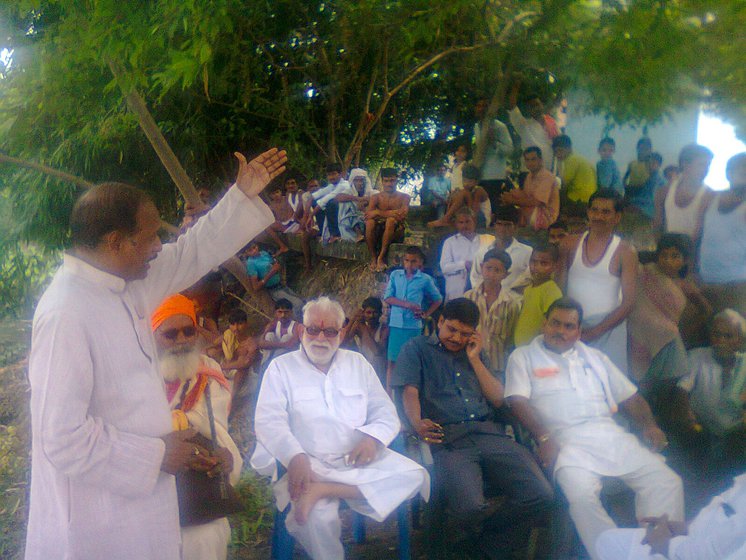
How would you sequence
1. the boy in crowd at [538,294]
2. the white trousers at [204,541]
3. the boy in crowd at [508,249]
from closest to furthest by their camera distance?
1. the white trousers at [204,541]
2. the boy in crowd at [538,294]
3. the boy in crowd at [508,249]

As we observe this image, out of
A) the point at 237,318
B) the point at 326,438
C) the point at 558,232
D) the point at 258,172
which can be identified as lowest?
the point at 326,438

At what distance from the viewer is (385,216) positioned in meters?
6.21

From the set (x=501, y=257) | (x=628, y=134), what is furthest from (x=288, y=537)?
(x=628, y=134)

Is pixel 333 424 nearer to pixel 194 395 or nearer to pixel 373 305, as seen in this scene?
pixel 194 395

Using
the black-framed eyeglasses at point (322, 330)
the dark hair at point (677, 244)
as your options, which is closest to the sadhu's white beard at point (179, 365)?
the black-framed eyeglasses at point (322, 330)

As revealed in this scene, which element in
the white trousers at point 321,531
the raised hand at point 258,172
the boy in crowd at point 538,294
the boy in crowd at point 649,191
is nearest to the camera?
the raised hand at point 258,172

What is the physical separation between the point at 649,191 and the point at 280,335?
295 centimetres

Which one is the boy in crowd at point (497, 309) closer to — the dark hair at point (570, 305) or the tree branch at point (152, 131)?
the dark hair at point (570, 305)

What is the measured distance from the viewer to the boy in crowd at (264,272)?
664 cm

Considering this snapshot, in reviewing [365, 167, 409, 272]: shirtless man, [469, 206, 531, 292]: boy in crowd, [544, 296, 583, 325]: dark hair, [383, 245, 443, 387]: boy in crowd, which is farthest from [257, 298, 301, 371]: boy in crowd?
[544, 296, 583, 325]: dark hair

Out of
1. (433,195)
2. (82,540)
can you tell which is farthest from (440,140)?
(82,540)

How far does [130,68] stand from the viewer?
429cm

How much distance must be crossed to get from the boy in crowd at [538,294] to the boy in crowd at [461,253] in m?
0.95

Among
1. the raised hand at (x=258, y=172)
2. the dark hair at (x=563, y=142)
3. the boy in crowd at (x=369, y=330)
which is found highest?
the dark hair at (x=563, y=142)
